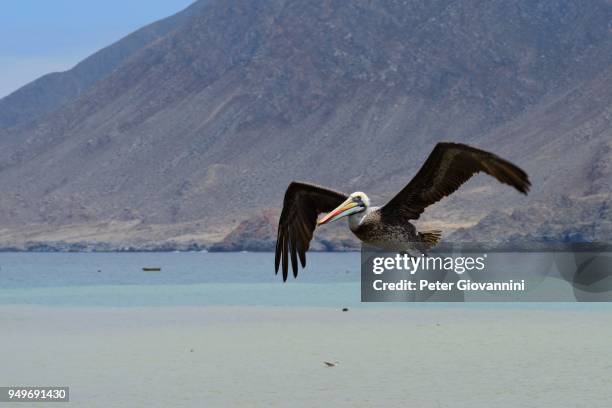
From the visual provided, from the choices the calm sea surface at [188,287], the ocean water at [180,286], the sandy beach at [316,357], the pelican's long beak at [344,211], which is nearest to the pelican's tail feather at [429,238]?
the pelican's long beak at [344,211]

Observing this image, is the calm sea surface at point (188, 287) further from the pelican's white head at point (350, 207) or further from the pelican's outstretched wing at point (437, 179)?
the pelican's white head at point (350, 207)

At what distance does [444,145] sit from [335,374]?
30.1 metres

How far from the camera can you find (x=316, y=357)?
5156 cm

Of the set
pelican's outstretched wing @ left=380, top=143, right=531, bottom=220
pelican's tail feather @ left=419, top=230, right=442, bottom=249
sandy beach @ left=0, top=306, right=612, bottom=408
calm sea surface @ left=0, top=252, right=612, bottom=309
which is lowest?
sandy beach @ left=0, top=306, right=612, bottom=408

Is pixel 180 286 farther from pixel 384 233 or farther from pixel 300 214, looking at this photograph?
pixel 384 233

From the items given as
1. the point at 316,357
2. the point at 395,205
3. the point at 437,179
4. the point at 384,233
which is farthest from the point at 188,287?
the point at 384,233

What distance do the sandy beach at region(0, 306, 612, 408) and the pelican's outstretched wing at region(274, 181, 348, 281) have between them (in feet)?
64.8

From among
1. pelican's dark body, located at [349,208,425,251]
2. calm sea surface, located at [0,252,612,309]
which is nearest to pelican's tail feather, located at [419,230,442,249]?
pelican's dark body, located at [349,208,425,251]

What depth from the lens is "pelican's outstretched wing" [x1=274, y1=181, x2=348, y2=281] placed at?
16.2 meters

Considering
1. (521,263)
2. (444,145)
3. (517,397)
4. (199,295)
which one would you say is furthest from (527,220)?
(444,145)

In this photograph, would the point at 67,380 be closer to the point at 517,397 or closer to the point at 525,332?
the point at 517,397

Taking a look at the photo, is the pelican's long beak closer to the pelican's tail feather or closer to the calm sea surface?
the pelican's tail feather

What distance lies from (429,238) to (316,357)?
3716 centimetres

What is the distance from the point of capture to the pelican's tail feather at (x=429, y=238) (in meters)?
14.7
